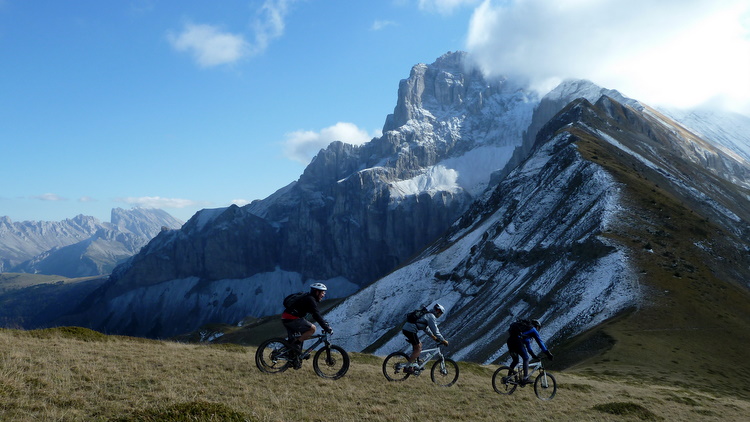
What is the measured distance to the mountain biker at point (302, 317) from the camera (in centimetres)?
1880

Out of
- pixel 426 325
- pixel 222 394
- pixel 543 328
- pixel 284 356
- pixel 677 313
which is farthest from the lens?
pixel 543 328

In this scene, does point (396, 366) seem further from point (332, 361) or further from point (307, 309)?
point (307, 309)

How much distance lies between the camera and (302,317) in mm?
19250

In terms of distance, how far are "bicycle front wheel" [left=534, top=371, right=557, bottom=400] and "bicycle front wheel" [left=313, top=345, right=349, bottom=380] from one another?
27.6 feet

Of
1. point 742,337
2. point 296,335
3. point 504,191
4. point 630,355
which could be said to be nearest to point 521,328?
point 296,335

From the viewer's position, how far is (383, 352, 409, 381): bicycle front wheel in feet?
70.1

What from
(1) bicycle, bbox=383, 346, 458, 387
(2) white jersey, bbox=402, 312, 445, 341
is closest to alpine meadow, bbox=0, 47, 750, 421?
(1) bicycle, bbox=383, 346, 458, 387

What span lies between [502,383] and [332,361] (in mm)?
7437

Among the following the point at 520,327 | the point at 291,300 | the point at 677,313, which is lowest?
the point at 291,300

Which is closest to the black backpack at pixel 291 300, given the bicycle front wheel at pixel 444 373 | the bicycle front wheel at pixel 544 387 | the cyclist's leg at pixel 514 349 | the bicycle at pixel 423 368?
the bicycle at pixel 423 368

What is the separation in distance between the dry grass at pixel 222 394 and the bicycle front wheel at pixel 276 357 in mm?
417

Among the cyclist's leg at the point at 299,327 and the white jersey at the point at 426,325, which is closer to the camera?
the cyclist's leg at the point at 299,327

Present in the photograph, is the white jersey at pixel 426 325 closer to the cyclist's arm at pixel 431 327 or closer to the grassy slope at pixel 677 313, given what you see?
the cyclist's arm at pixel 431 327

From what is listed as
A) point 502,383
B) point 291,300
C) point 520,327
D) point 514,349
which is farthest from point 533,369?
point 291,300
